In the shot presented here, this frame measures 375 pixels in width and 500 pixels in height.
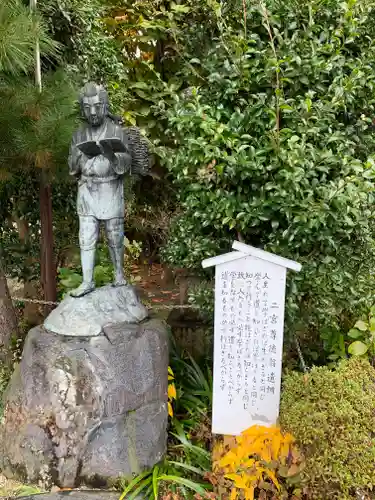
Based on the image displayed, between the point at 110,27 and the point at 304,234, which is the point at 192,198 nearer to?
the point at 304,234

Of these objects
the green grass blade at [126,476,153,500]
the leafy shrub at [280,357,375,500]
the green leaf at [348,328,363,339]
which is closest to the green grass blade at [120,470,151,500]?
the green grass blade at [126,476,153,500]

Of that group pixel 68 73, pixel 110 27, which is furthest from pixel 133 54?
pixel 68 73

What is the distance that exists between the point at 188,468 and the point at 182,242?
5.24 feet

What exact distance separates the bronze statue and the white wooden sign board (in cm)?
102

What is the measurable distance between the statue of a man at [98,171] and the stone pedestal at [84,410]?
527 millimetres

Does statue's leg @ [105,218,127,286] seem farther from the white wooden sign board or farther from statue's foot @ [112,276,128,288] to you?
the white wooden sign board

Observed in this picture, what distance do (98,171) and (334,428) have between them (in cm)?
234

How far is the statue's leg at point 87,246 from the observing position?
3592 mm

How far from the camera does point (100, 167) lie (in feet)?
11.4

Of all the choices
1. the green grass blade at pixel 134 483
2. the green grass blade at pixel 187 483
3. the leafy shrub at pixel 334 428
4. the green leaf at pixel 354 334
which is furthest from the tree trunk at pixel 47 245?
the green leaf at pixel 354 334

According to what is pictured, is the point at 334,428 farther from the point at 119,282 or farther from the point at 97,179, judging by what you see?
the point at 97,179

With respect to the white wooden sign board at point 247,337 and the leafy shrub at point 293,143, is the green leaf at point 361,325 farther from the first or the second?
the white wooden sign board at point 247,337

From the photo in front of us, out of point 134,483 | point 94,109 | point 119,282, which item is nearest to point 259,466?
point 134,483

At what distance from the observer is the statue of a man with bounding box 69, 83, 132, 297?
3.31m
